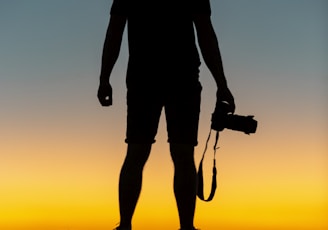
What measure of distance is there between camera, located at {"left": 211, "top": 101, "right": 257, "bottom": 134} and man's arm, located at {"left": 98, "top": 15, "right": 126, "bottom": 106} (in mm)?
1019

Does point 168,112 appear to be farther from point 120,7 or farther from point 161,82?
point 120,7

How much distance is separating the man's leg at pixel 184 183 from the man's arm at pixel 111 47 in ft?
2.82

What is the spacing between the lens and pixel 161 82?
4148 millimetres

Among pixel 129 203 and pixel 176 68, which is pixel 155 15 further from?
pixel 129 203

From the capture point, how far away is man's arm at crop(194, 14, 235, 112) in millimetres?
4344

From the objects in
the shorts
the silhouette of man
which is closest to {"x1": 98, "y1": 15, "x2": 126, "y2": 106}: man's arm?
the silhouette of man

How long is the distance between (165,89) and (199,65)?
0.41 meters

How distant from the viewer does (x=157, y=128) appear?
4.17 metres

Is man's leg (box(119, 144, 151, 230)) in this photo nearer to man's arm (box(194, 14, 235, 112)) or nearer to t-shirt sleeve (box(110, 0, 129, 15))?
man's arm (box(194, 14, 235, 112))

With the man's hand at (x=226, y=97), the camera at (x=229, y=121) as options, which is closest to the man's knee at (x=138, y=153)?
the camera at (x=229, y=121)

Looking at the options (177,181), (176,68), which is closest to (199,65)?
(176,68)

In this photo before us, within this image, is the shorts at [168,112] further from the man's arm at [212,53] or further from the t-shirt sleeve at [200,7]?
the t-shirt sleeve at [200,7]

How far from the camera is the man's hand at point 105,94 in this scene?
425 cm

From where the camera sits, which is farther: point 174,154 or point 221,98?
point 221,98
